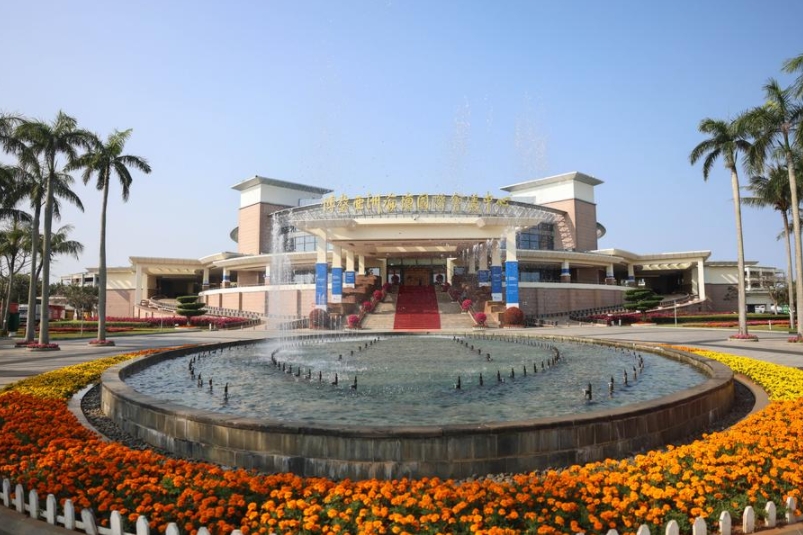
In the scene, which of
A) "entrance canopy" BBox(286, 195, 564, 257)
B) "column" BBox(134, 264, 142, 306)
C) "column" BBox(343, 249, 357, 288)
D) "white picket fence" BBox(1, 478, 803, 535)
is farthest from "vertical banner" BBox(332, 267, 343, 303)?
"white picket fence" BBox(1, 478, 803, 535)

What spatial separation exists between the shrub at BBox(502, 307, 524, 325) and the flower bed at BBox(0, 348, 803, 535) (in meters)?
31.4

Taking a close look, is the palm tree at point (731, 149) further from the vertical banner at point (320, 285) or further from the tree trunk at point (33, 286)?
the tree trunk at point (33, 286)

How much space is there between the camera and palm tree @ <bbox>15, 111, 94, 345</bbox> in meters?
23.7

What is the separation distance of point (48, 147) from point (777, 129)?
35.6 meters

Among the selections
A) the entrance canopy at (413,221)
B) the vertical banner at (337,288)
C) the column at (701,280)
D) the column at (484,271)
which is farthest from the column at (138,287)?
the column at (701,280)

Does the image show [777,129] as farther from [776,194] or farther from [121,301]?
[121,301]

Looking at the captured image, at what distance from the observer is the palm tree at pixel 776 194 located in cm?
2750

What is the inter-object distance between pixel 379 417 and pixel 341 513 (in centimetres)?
437

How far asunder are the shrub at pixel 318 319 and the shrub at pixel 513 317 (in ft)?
45.1

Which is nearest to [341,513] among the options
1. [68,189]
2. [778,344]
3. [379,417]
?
[379,417]

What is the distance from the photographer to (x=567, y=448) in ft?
21.2

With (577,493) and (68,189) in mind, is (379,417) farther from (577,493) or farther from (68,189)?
(68,189)

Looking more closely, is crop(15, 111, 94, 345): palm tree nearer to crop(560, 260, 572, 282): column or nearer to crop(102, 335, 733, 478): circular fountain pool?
crop(102, 335, 733, 478): circular fountain pool

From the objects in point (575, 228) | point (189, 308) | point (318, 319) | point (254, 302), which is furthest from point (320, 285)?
point (575, 228)
